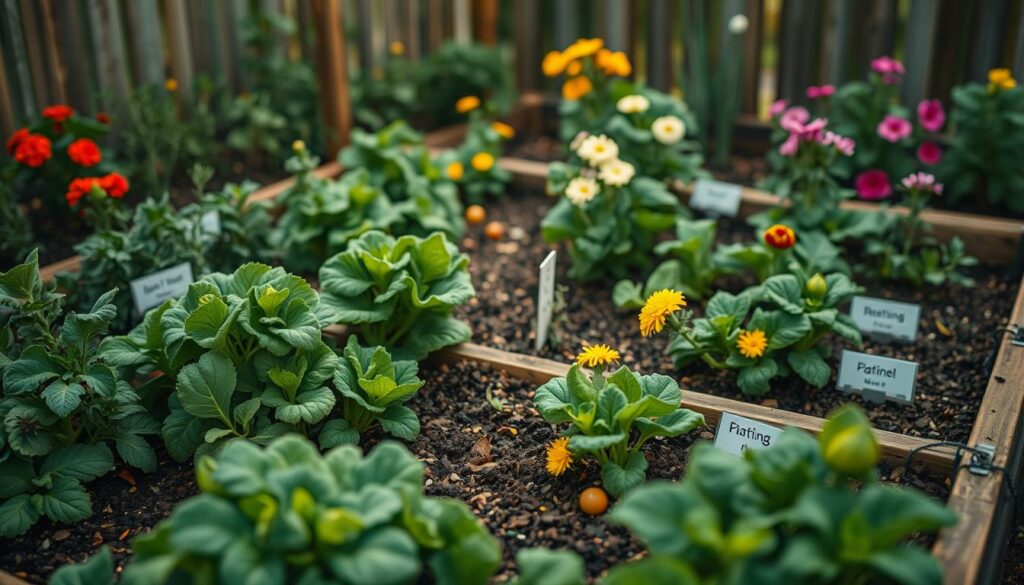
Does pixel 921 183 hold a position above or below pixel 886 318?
above

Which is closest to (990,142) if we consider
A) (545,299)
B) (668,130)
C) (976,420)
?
(668,130)

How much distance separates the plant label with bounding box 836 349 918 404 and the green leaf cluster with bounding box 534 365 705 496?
61cm

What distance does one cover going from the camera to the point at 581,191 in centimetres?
301

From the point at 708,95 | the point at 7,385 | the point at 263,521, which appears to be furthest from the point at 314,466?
the point at 708,95

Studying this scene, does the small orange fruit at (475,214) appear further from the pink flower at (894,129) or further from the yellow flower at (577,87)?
the pink flower at (894,129)

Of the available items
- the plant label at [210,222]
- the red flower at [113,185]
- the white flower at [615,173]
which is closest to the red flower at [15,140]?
the red flower at [113,185]

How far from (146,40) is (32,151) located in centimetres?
84

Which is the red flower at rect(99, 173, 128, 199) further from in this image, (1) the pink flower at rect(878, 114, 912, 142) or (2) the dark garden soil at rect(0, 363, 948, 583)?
(1) the pink flower at rect(878, 114, 912, 142)

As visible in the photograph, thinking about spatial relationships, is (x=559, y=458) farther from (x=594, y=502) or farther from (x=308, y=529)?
(x=308, y=529)

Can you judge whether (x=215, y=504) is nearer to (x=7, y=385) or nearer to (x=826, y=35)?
(x=7, y=385)

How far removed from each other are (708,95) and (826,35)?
0.55 metres

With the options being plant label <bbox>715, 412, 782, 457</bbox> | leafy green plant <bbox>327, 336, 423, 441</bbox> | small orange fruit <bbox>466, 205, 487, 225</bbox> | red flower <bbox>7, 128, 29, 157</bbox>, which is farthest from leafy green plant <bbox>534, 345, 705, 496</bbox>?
red flower <bbox>7, 128, 29, 157</bbox>

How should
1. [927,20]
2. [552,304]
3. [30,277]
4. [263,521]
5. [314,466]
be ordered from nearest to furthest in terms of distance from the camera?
1. [263,521]
2. [314,466]
3. [30,277]
4. [552,304]
5. [927,20]

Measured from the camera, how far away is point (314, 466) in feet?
5.62
